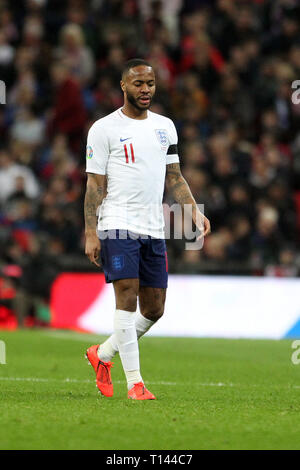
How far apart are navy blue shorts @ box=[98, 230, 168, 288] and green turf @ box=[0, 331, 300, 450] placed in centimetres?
93

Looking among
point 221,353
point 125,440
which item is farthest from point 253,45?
point 125,440

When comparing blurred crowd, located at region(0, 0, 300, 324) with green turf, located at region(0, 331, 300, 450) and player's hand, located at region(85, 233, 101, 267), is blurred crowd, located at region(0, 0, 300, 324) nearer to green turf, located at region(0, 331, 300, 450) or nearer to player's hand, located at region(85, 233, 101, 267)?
green turf, located at region(0, 331, 300, 450)

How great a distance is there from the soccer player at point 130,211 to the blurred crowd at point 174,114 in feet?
27.2

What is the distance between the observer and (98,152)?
27.2 feet

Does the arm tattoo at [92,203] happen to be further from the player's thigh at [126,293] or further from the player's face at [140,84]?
the player's face at [140,84]

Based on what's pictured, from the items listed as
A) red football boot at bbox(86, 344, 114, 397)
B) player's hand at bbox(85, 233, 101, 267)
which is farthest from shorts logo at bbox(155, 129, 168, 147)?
red football boot at bbox(86, 344, 114, 397)

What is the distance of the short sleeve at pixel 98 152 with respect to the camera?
827 centimetres

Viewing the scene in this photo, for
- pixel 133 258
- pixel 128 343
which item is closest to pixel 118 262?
pixel 133 258

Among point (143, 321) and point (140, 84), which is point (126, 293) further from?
point (140, 84)

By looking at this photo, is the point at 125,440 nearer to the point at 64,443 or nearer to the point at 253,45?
the point at 64,443

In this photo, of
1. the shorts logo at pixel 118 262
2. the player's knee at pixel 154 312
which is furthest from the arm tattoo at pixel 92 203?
the player's knee at pixel 154 312

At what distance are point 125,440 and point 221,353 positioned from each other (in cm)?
674

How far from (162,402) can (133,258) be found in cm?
109

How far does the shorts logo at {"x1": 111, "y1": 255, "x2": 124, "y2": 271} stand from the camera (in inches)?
319
